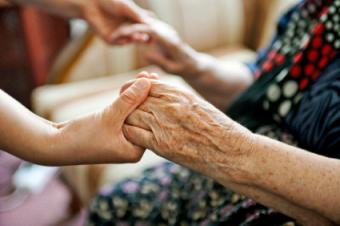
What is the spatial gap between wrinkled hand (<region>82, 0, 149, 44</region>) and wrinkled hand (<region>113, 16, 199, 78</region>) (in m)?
0.02

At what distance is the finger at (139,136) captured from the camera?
69cm

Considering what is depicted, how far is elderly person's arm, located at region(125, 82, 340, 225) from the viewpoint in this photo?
0.65 metres

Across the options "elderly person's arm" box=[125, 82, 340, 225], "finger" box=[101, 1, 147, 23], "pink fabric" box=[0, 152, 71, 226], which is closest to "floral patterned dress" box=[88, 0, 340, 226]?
"elderly person's arm" box=[125, 82, 340, 225]

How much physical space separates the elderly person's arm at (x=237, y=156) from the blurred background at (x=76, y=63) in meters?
0.56

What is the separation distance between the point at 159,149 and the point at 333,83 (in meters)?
0.36

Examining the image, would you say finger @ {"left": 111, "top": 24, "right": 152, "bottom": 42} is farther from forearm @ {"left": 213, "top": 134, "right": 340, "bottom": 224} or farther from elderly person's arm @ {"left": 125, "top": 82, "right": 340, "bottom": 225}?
forearm @ {"left": 213, "top": 134, "right": 340, "bottom": 224}

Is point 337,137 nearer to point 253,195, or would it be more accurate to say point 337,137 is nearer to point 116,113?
point 253,195

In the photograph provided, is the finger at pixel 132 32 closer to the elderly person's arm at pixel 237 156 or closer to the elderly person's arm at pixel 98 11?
the elderly person's arm at pixel 98 11

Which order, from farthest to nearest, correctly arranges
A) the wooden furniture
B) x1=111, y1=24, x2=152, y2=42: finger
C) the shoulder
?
the wooden furniture → x1=111, y1=24, x2=152, y2=42: finger → the shoulder

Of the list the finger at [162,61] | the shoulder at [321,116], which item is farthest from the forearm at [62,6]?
the shoulder at [321,116]

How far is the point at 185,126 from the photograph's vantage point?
0.67 metres

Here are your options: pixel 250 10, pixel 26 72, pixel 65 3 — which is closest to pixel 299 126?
pixel 65 3

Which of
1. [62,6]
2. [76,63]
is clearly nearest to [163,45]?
[62,6]

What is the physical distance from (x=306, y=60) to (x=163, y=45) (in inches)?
14.0
